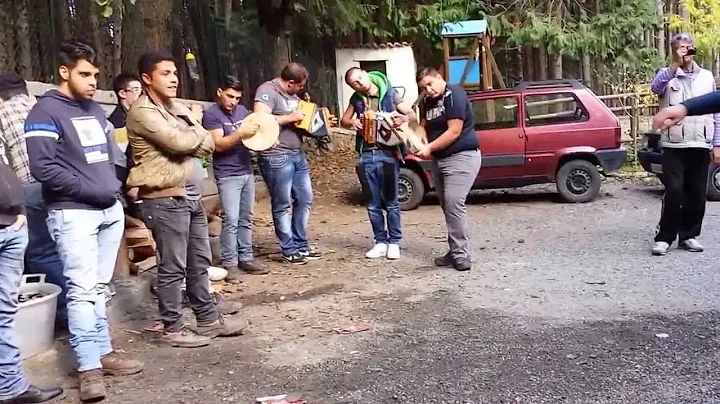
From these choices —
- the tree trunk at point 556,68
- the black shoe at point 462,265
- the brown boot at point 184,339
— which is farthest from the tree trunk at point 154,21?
the tree trunk at point 556,68

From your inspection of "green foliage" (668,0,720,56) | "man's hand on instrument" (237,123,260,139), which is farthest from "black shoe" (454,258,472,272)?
"green foliage" (668,0,720,56)

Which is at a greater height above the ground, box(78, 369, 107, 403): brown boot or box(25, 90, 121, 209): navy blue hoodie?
box(25, 90, 121, 209): navy blue hoodie

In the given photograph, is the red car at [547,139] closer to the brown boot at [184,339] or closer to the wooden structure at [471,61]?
the wooden structure at [471,61]

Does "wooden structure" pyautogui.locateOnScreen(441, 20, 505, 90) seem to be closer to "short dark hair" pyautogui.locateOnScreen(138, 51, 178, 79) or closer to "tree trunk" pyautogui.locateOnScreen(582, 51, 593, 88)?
"tree trunk" pyautogui.locateOnScreen(582, 51, 593, 88)

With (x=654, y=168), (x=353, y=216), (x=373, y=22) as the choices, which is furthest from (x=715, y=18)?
(x=353, y=216)

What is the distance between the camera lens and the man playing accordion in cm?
754

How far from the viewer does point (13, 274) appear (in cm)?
432

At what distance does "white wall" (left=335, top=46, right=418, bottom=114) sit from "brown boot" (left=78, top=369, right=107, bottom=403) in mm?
13553

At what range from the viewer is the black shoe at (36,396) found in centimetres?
433

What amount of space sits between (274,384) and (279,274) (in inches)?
112

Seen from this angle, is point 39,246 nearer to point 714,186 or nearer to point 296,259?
point 296,259

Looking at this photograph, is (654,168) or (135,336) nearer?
(135,336)

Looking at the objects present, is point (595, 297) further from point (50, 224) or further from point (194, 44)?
point (194, 44)

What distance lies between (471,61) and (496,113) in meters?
4.40
